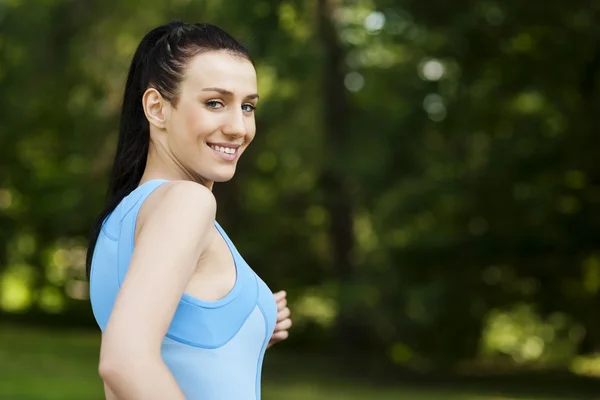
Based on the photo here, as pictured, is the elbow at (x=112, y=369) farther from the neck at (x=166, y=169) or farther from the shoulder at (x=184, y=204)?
the neck at (x=166, y=169)

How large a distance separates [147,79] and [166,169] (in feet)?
0.64

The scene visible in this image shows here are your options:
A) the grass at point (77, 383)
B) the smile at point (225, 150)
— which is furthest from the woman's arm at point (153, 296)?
the grass at point (77, 383)

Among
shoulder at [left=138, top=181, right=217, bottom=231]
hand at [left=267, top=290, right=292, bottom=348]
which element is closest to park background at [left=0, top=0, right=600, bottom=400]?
hand at [left=267, top=290, right=292, bottom=348]

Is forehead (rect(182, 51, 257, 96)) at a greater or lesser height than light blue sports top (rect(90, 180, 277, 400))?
greater

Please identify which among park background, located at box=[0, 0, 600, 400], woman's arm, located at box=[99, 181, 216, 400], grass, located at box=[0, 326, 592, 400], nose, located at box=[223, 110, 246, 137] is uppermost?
park background, located at box=[0, 0, 600, 400]

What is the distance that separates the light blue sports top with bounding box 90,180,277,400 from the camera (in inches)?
68.0

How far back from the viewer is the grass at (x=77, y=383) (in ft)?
45.9

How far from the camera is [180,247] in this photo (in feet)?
5.28

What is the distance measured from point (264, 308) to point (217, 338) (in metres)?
0.13

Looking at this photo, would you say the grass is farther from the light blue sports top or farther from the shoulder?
the shoulder

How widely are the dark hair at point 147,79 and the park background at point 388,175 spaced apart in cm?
1151

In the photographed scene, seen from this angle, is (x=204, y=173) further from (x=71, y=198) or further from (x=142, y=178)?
(x=71, y=198)

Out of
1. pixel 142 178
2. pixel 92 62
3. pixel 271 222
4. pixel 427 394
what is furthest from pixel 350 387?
pixel 142 178

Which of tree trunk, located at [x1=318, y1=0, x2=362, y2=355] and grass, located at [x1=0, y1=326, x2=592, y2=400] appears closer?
grass, located at [x1=0, y1=326, x2=592, y2=400]
